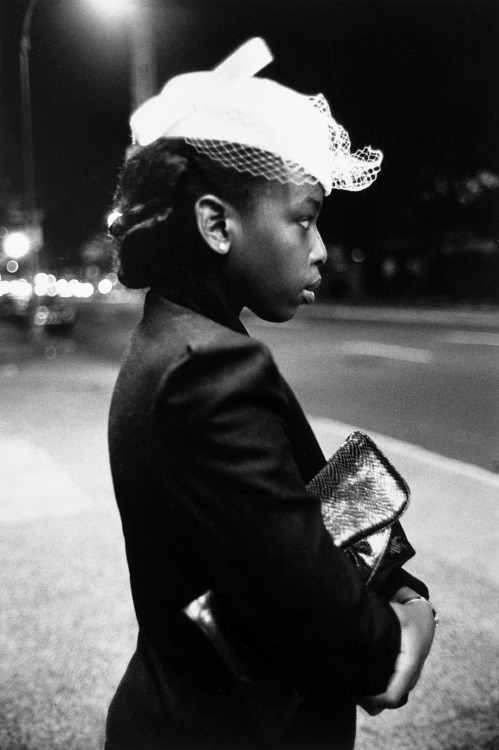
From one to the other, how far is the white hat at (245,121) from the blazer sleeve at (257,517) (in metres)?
0.31

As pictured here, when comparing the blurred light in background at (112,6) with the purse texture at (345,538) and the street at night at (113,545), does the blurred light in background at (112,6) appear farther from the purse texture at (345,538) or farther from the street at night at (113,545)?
the purse texture at (345,538)

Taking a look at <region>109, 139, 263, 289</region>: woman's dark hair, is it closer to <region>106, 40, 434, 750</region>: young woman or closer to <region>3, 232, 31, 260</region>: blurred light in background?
<region>106, 40, 434, 750</region>: young woman

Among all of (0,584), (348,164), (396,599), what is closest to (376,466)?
(396,599)

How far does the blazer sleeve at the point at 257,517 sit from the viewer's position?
1021mm

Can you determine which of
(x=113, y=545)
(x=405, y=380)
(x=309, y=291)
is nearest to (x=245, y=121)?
(x=309, y=291)

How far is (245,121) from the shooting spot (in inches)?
45.6

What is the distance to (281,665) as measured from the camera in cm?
115

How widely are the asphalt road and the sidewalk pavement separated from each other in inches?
42.1

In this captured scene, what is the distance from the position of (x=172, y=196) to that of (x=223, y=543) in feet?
1.80

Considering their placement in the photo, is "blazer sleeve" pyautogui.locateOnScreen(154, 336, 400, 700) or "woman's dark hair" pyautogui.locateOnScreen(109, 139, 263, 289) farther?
"woman's dark hair" pyautogui.locateOnScreen(109, 139, 263, 289)

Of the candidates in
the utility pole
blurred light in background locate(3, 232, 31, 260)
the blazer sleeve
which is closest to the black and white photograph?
the blazer sleeve

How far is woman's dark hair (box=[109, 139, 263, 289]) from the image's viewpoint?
1.17 meters

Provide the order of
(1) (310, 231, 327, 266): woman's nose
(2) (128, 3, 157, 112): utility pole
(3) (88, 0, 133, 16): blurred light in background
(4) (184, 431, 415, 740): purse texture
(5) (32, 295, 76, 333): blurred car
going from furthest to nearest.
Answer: (5) (32, 295, 76, 333): blurred car, (3) (88, 0, 133, 16): blurred light in background, (2) (128, 3, 157, 112): utility pole, (1) (310, 231, 327, 266): woman's nose, (4) (184, 431, 415, 740): purse texture

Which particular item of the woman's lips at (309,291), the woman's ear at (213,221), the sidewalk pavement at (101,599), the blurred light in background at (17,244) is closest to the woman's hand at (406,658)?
the woman's lips at (309,291)
